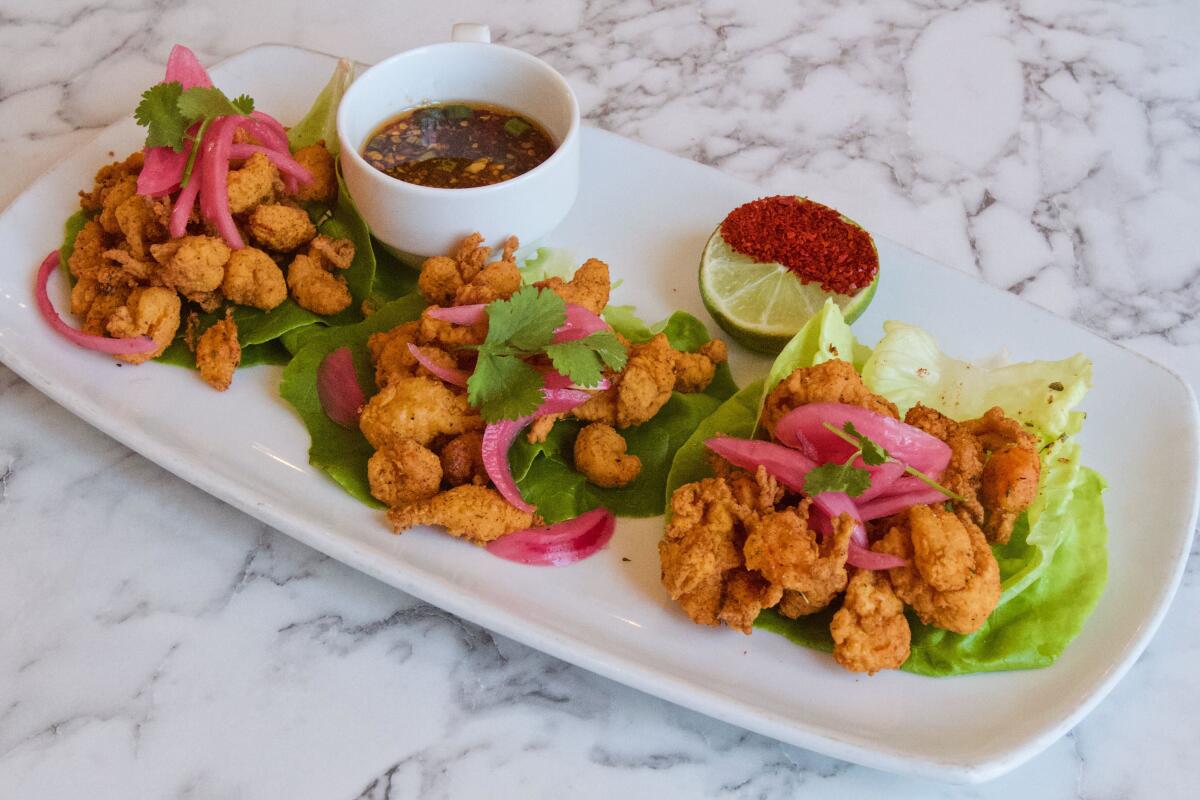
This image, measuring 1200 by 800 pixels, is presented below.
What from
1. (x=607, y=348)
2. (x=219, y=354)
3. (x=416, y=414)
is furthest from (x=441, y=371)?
(x=219, y=354)

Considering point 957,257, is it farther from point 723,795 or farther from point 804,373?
point 723,795

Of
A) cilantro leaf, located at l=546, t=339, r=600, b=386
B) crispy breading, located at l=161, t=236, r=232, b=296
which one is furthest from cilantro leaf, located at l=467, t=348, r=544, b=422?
crispy breading, located at l=161, t=236, r=232, b=296

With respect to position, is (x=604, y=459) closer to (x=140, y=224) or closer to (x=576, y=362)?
(x=576, y=362)

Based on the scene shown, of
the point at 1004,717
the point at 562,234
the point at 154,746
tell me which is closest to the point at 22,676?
the point at 154,746

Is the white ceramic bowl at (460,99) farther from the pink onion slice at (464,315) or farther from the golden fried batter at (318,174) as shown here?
the pink onion slice at (464,315)

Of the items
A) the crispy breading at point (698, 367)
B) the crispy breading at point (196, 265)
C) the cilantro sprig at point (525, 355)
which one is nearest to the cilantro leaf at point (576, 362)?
the cilantro sprig at point (525, 355)
